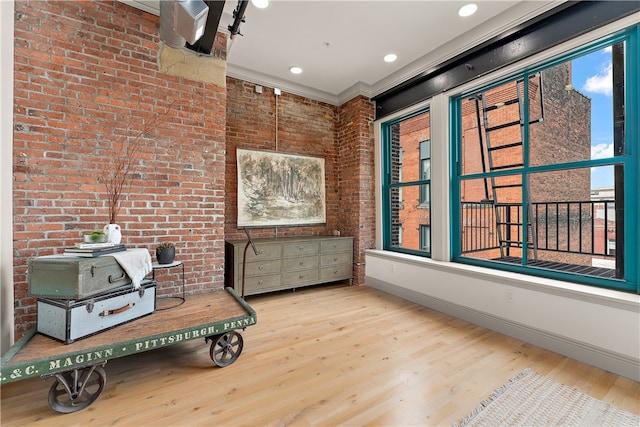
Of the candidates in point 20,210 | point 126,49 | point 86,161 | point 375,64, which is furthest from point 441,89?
point 20,210

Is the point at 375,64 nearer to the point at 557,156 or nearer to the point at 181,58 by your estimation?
the point at 181,58

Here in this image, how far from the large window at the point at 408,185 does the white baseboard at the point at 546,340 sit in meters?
0.86

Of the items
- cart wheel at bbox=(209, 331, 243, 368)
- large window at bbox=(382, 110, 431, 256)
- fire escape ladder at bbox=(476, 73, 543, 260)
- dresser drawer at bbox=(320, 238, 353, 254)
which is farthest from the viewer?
large window at bbox=(382, 110, 431, 256)

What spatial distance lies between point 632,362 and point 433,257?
6.25 feet

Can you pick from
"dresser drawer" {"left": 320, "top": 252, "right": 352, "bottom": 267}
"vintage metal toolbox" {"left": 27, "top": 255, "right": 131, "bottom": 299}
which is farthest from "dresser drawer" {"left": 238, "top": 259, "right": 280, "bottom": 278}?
"vintage metal toolbox" {"left": 27, "top": 255, "right": 131, "bottom": 299}

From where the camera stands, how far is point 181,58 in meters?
2.74

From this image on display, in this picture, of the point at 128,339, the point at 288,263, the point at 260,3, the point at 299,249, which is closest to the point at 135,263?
the point at 128,339

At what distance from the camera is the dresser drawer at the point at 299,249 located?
3.90m

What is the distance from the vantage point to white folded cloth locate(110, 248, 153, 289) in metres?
2.00

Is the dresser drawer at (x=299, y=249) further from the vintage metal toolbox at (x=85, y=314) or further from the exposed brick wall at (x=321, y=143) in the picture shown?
the vintage metal toolbox at (x=85, y=314)

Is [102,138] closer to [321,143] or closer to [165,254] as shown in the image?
[165,254]

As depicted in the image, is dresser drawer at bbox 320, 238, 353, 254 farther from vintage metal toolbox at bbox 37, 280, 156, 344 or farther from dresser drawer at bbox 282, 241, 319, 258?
vintage metal toolbox at bbox 37, 280, 156, 344

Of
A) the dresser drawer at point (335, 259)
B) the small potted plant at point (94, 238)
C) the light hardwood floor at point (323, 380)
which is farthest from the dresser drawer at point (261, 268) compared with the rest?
the small potted plant at point (94, 238)

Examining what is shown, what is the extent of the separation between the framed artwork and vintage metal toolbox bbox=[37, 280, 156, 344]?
207 cm
